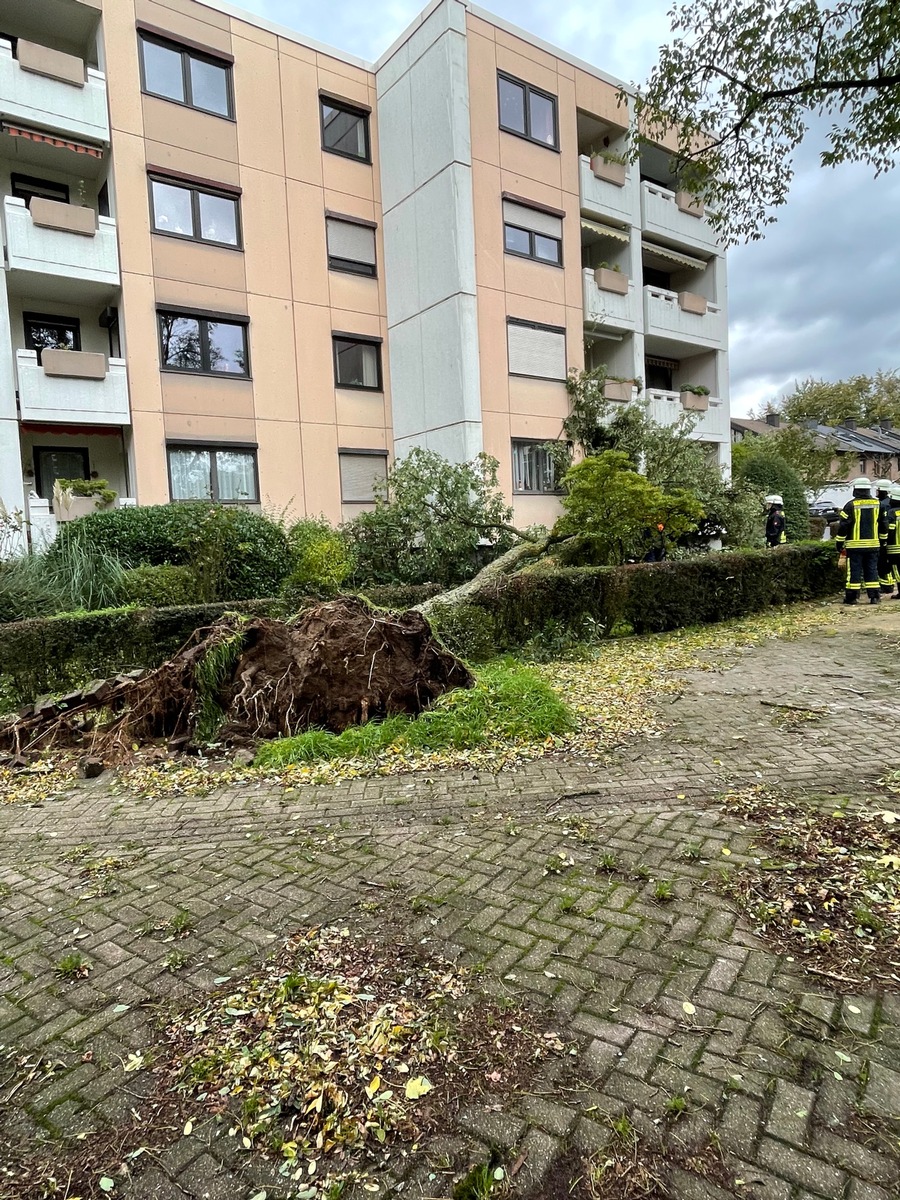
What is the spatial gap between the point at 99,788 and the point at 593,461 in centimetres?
877

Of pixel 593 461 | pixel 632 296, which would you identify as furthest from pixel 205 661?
pixel 632 296

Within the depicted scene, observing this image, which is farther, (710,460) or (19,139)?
(710,460)

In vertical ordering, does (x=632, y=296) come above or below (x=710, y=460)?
above

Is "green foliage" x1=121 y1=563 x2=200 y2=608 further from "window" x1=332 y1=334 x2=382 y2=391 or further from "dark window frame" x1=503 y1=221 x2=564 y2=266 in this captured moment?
"dark window frame" x1=503 y1=221 x2=564 y2=266

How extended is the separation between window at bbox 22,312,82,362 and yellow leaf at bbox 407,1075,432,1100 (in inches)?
668

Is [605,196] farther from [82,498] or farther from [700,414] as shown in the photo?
[82,498]

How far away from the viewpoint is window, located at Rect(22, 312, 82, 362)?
1521 cm

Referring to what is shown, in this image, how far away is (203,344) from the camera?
51.0 ft

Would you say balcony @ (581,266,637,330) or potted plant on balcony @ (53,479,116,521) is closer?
potted plant on balcony @ (53,479,116,521)

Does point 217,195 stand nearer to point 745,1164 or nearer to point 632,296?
point 632,296

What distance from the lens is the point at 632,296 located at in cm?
2066

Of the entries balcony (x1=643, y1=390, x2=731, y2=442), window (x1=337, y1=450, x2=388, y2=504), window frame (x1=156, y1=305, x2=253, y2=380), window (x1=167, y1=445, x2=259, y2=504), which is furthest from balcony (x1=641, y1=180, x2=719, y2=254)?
window (x1=167, y1=445, x2=259, y2=504)

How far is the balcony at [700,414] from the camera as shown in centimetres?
2134

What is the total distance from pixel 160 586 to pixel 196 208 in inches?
397
